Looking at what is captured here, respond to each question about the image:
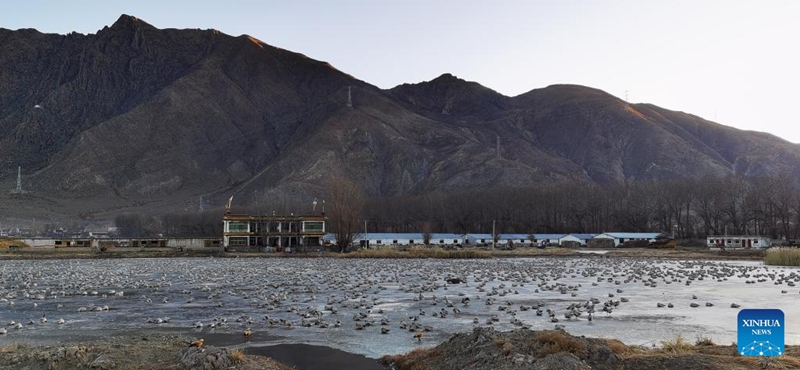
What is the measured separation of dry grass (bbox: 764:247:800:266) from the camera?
76.9 metres

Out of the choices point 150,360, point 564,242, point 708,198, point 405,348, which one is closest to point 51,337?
point 150,360

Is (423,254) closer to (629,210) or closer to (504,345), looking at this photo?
(504,345)

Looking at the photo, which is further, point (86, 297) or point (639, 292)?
point (639, 292)

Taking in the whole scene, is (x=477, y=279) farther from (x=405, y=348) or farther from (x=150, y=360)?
(x=150, y=360)

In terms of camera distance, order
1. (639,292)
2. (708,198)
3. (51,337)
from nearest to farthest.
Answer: (51,337) → (639,292) → (708,198)

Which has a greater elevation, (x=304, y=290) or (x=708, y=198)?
(x=708, y=198)

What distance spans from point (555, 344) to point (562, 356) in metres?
0.86

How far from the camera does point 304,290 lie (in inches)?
1656

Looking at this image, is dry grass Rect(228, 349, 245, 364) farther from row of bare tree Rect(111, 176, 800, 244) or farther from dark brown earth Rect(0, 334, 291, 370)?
row of bare tree Rect(111, 176, 800, 244)

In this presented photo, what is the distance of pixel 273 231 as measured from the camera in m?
124

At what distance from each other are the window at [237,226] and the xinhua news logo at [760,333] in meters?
114

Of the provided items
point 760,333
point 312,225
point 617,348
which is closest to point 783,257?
point 617,348

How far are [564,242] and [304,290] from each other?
108 meters

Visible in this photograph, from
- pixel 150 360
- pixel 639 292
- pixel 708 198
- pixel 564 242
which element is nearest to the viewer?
pixel 150 360
